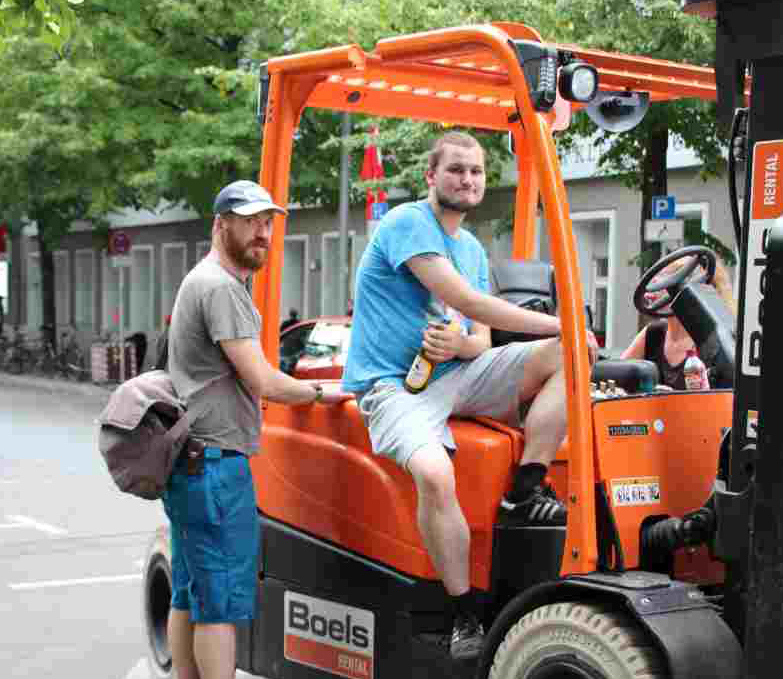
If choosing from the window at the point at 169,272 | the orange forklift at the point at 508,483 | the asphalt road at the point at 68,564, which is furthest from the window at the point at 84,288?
the orange forklift at the point at 508,483

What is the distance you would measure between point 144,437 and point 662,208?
12737 mm

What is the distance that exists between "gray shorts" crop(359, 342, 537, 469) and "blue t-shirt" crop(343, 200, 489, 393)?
0.06m

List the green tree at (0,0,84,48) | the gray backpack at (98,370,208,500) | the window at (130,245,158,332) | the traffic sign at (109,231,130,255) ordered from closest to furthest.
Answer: the gray backpack at (98,370,208,500) < the green tree at (0,0,84,48) < the traffic sign at (109,231,130,255) < the window at (130,245,158,332)

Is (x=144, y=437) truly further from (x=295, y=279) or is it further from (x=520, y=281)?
(x=295, y=279)

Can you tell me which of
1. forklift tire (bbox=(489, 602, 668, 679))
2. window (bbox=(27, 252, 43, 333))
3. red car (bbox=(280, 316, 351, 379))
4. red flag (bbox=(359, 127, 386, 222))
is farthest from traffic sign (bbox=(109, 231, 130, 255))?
forklift tire (bbox=(489, 602, 668, 679))

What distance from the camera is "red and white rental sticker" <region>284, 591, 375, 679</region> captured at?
16.9 feet

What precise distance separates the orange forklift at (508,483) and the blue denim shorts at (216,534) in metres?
0.37

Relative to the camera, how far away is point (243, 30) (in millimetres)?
24594

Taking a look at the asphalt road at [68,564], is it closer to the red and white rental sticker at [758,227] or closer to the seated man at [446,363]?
the seated man at [446,363]

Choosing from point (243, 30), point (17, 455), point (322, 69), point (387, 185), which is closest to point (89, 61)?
point (243, 30)

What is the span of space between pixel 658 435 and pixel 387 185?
17084 mm

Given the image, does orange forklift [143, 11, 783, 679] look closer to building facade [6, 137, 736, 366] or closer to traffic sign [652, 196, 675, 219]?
building facade [6, 137, 736, 366]

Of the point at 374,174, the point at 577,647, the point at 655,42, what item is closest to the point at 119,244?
the point at 374,174

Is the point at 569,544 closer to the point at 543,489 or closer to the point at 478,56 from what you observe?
the point at 543,489
